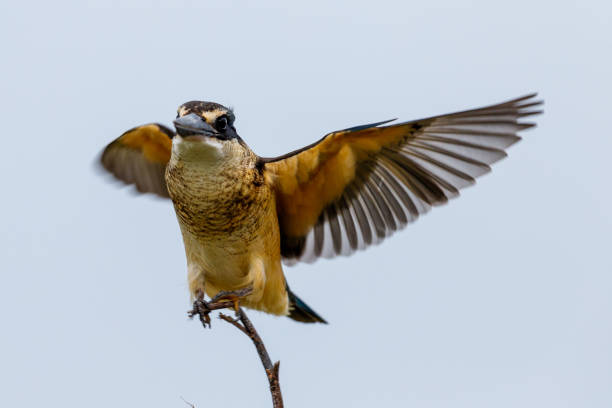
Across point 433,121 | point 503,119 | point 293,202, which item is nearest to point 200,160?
point 293,202

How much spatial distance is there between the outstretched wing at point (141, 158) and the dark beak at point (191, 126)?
1210 mm

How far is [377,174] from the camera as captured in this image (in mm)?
6176

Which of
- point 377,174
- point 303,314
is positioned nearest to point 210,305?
point 377,174

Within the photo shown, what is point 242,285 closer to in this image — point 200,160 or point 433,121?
point 200,160

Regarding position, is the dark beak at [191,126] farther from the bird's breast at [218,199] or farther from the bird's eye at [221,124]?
the bird's breast at [218,199]

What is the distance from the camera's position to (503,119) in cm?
523

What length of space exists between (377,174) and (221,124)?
1337mm

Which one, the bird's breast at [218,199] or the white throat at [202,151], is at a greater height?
the white throat at [202,151]

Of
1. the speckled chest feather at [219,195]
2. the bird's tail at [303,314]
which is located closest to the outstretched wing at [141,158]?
the speckled chest feather at [219,195]

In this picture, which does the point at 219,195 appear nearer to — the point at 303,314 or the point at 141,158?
the point at 141,158

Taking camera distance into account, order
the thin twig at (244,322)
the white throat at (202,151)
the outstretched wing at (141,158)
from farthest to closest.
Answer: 1. the outstretched wing at (141,158)
2. the white throat at (202,151)
3. the thin twig at (244,322)

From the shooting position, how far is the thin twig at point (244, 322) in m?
3.70

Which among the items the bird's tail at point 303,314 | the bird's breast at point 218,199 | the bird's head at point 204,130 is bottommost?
the bird's tail at point 303,314

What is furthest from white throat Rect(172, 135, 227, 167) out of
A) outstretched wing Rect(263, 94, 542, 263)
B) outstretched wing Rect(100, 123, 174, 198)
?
outstretched wing Rect(100, 123, 174, 198)
